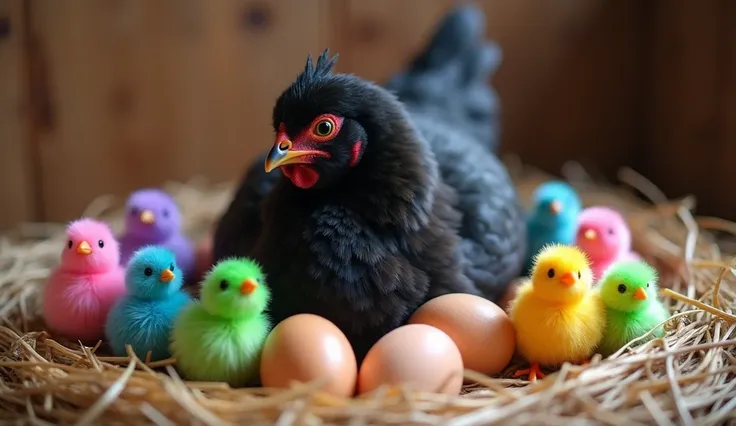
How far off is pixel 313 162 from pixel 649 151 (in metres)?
1.65

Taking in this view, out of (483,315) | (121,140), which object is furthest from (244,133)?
(483,315)

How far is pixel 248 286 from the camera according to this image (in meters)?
1.32

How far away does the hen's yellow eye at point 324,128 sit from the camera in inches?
55.4

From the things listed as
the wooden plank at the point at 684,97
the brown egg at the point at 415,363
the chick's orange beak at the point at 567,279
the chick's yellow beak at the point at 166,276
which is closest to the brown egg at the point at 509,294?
the chick's orange beak at the point at 567,279

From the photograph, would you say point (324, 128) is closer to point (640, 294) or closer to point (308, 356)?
point (308, 356)

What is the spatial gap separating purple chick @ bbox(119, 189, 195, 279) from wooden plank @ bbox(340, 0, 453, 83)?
2.92 ft

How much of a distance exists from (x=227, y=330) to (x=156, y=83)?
126 centimetres

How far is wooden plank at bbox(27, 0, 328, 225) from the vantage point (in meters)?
2.33

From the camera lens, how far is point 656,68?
258cm

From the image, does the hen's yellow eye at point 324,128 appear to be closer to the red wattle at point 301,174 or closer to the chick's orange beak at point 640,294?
the red wattle at point 301,174

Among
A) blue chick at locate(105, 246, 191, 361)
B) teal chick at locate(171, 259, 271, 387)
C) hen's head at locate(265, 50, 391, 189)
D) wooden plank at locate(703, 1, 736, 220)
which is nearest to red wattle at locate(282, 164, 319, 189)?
hen's head at locate(265, 50, 391, 189)

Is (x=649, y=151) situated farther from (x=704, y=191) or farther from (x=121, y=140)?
(x=121, y=140)

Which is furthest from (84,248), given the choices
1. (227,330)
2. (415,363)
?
(415,363)

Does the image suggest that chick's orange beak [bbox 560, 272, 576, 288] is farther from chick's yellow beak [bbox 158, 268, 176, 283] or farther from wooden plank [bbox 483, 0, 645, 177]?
wooden plank [bbox 483, 0, 645, 177]
